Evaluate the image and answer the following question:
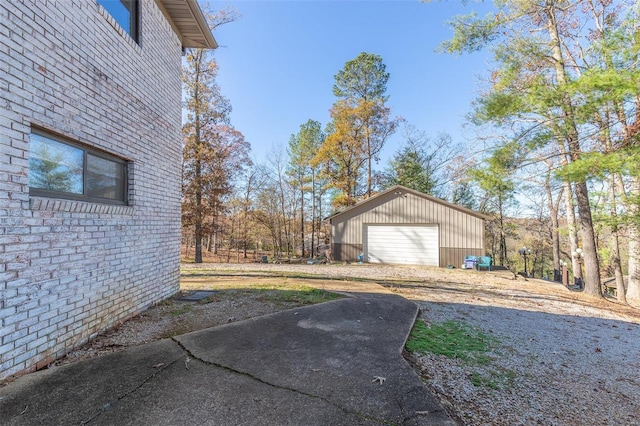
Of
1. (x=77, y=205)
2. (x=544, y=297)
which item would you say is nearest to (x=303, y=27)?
(x=77, y=205)

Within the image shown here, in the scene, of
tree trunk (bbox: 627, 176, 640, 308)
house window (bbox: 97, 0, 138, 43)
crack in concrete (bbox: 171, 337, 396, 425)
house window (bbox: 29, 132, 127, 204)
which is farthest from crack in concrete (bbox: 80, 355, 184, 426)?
tree trunk (bbox: 627, 176, 640, 308)

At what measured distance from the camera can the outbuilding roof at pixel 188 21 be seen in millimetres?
4852

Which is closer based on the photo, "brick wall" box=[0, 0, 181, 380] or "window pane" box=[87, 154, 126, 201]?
"brick wall" box=[0, 0, 181, 380]

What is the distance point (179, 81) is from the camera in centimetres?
548

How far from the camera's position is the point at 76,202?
2.86m

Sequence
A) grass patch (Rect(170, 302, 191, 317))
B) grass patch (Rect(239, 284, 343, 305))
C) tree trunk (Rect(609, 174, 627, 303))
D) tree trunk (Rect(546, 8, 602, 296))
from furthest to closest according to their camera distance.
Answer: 1. tree trunk (Rect(546, 8, 602, 296))
2. tree trunk (Rect(609, 174, 627, 303))
3. grass patch (Rect(239, 284, 343, 305))
4. grass patch (Rect(170, 302, 191, 317))

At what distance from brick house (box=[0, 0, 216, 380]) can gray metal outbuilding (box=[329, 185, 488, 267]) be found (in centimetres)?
1063

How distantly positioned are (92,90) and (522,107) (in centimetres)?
897

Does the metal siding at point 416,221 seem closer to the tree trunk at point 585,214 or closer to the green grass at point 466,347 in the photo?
the tree trunk at point 585,214

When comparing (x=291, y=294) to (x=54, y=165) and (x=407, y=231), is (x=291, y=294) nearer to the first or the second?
(x=54, y=165)

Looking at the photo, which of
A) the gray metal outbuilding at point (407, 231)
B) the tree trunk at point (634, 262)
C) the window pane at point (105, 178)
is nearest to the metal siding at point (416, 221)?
the gray metal outbuilding at point (407, 231)

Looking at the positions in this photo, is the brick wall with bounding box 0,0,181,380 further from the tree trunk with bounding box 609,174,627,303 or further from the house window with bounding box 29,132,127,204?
the tree trunk with bounding box 609,174,627,303

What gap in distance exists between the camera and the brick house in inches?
88.1

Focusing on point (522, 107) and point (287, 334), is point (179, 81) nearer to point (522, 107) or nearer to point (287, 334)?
point (287, 334)
